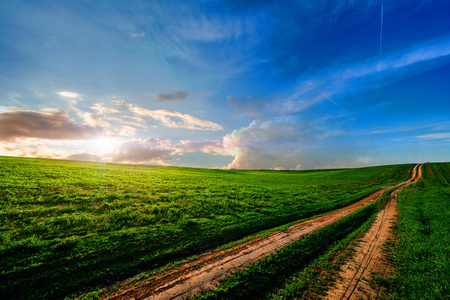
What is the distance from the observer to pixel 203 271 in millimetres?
7180

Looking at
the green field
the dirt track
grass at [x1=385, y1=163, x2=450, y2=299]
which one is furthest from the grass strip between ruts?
the green field

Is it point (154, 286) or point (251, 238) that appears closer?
point (154, 286)

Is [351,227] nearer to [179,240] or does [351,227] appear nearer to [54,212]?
[179,240]

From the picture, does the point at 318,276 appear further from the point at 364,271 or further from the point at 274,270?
the point at 364,271

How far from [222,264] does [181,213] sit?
7.58m

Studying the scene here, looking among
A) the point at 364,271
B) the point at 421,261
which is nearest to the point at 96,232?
the point at 364,271

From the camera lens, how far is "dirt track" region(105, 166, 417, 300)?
596 cm

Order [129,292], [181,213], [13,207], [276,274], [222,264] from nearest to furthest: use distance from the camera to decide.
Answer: [129,292]
[276,274]
[222,264]
[13,207]
[181,213]

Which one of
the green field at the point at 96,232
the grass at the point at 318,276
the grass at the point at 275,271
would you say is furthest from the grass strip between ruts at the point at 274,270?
the green field at the point at 96,232

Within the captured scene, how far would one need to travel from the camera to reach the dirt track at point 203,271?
5.96 metres

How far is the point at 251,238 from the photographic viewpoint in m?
10.6

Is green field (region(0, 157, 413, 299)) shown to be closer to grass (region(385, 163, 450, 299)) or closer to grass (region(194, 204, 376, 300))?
grass (region(194, 204, 376, 300))

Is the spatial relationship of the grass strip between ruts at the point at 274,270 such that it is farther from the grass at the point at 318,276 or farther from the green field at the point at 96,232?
the green field at the point at 96,232

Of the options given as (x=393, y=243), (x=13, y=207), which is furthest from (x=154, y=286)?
(x=13, y=207)
